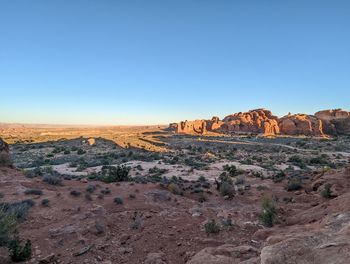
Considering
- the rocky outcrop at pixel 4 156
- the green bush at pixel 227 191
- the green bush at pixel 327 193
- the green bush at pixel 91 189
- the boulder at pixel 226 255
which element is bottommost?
the green bush at pixel 227 191

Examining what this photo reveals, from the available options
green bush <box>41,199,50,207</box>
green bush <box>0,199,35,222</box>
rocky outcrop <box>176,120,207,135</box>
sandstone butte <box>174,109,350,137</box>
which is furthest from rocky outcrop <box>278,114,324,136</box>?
green bush <box>0,199,35,222</box>

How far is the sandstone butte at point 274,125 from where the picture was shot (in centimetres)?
8625

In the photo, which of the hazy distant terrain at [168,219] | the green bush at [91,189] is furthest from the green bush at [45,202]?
the green bush at [91,189]

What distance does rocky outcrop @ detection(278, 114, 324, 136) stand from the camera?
279 ft

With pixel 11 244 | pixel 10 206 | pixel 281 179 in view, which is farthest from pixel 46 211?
pixel 281 179

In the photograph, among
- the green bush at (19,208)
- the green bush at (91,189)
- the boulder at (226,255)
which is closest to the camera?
the boulder at (226,255)

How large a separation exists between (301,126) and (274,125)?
24.6 feet

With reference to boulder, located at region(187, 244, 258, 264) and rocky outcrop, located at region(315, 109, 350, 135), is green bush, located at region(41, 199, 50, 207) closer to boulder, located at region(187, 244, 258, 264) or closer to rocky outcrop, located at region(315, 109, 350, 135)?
boulder, located at region(187, 244, 258, 264)

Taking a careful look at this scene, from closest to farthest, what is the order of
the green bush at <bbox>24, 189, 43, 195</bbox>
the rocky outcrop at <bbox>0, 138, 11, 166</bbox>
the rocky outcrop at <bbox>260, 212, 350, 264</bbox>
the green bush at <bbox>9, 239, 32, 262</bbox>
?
the rocky outcrop at <bbox>260, 212, 350, 264</bbox>
the green bush at <bbox>9, 239, 32, 262</bbox>
the green bush at <bbox>24, 189, 43, 195</bbox>
the rocky outcrop at <bbox>0, 138, 11, 166</bbox>

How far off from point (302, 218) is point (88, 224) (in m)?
7.70

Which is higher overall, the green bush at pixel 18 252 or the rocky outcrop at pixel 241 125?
the rocky outcrop at pixel 241 125

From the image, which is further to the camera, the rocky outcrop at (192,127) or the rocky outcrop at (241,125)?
the rocky outcrop at (192,127)

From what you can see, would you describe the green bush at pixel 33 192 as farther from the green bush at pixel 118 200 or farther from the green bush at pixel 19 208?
the green bush at pixel 118 200

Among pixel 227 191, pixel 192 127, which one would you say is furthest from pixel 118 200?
pixel 192 127
